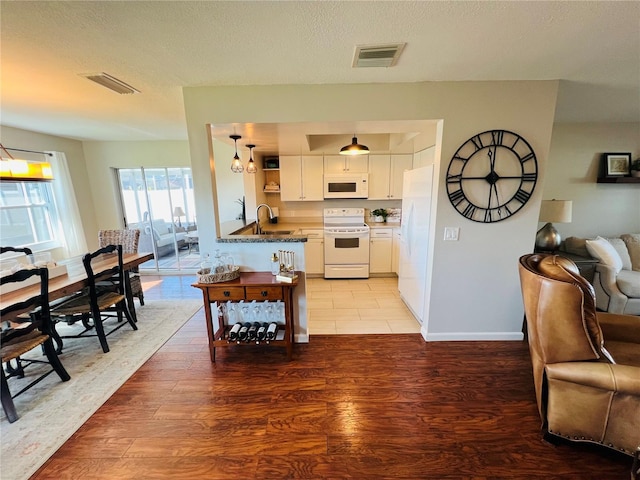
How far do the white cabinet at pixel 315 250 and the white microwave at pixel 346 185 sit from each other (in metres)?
0.75

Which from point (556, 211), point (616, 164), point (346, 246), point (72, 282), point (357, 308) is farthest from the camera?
point (346, 246)

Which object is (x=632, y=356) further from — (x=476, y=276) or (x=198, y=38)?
(x=198, y=38)

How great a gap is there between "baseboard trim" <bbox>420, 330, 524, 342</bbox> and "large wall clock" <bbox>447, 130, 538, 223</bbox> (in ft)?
3.83

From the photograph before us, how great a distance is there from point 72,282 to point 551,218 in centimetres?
478

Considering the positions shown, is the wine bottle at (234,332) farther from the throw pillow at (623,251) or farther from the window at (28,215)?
the throw pillow at (623,251)

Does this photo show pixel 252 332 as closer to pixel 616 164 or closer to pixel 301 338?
pixel 301 338

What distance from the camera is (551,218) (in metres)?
2.68

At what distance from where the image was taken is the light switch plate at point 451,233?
2.37 meters

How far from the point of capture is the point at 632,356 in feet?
5.34

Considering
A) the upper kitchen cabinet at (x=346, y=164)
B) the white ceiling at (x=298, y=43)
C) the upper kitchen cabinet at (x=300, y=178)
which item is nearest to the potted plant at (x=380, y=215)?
the upper kitchen cabinet at (x=346, y=164)

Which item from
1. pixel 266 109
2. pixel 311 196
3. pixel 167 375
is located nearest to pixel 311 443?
pixel 167 375

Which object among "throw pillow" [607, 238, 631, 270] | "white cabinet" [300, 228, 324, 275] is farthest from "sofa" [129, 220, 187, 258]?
"throw pillow" [607, 238, 631, 270]

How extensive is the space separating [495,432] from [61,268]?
12.9 ft

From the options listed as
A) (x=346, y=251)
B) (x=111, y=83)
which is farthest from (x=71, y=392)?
(x=346, y=251)
